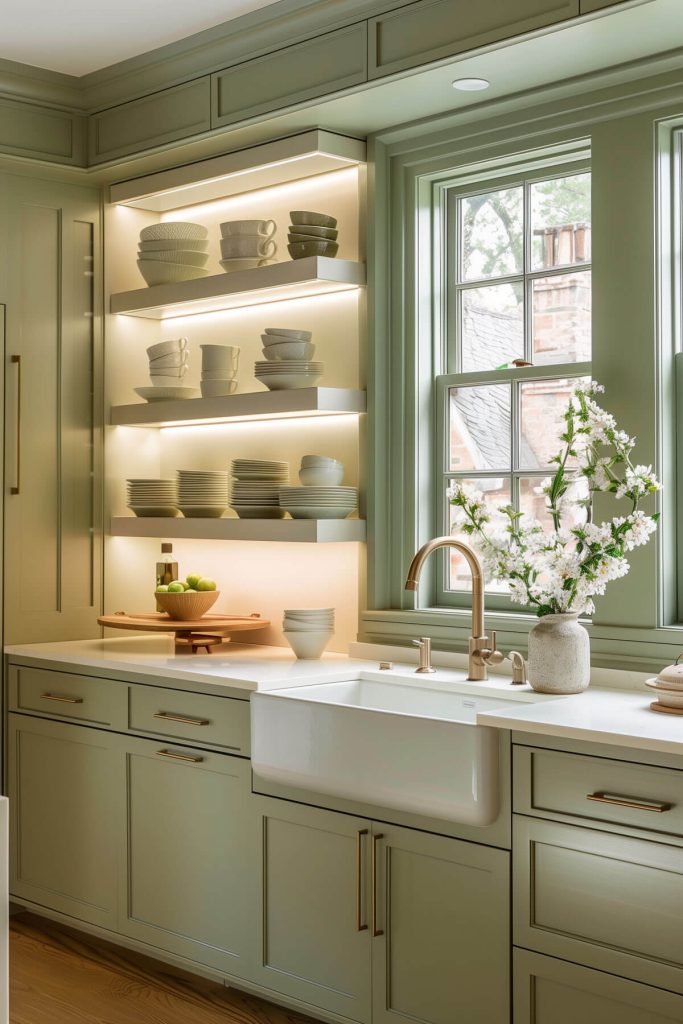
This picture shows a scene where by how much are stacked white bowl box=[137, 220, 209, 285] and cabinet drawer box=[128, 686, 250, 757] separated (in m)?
1.52

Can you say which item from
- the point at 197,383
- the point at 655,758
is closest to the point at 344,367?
the point at 197,383

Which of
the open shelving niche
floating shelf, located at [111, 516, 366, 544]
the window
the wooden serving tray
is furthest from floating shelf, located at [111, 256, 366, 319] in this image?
the wooden serving tray

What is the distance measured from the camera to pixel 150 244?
433 cm

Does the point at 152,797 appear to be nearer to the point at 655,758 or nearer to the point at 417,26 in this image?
the point at 655,758

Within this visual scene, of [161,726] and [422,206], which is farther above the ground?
[422,206]

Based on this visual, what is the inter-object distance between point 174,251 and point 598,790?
2558mm

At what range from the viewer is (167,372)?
172 inches

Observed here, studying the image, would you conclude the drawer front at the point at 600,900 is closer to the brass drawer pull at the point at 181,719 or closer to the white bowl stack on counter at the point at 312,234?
the brass drawer pull at the point at 181,719

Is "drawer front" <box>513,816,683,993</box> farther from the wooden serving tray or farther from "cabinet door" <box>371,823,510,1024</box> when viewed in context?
the wooden serving tray

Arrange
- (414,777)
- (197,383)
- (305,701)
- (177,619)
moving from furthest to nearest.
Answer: (197,383) < (177,619) < (305,701) < (414,777)

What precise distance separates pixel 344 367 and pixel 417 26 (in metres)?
1.12

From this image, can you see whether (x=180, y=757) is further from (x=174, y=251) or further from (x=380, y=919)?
(x=174, y=251)

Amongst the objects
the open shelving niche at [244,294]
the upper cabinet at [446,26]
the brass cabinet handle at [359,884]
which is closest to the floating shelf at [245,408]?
the open shelving niche at [244,294]

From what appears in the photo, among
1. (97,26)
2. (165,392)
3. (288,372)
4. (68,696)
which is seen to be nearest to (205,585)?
(68,696)
